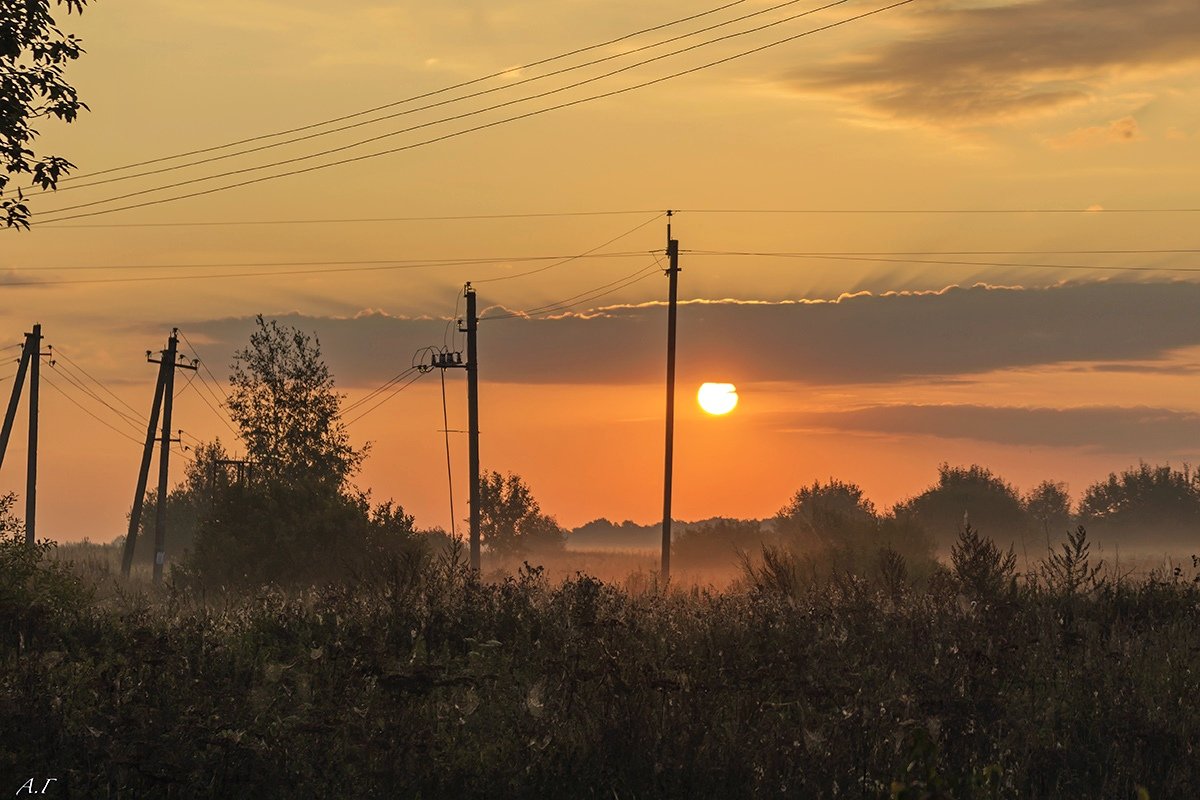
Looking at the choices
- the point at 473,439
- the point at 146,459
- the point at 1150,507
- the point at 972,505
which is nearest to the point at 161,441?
the point at 146,459

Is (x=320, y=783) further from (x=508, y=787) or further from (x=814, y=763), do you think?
(x=814, y=763)

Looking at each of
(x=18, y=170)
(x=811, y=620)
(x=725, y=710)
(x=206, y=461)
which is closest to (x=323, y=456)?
(x=206, y=461)

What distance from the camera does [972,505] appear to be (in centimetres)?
6625

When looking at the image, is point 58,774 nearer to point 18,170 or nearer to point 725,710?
point 725,710

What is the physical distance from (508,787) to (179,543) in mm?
77909

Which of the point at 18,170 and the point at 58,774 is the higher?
the point at 18,170

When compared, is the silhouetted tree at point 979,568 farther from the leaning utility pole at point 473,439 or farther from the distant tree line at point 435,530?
the leaning utility pole at point 473,439

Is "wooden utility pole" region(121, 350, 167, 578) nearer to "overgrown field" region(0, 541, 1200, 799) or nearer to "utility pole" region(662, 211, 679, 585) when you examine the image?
"utility pole" region(662, 211, 679, 585)

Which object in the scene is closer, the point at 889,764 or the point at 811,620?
the point at 889,764

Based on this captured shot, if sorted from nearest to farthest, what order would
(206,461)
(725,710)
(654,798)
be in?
1. (654,798)
2. (725,710)
3. (206,461)

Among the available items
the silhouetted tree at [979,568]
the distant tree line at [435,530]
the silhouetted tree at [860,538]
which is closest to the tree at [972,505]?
the distant tree line at [435,530]

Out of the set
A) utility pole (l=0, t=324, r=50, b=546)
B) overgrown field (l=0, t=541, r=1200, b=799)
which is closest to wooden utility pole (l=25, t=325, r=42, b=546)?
utility pole (l=0, t=324, r=50, b=546)

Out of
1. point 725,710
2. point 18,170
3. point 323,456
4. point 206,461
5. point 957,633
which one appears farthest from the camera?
point 206,461

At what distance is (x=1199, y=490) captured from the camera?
79.2 metres
